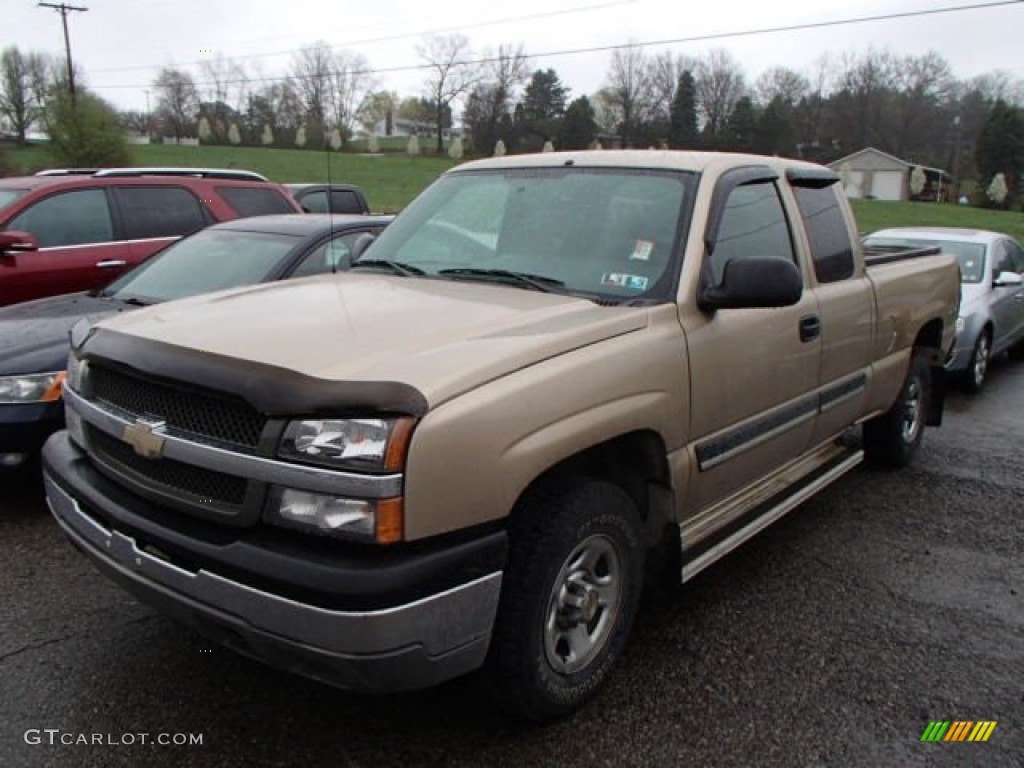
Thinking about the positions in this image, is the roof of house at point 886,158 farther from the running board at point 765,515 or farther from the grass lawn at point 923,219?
the running board at point 765,515

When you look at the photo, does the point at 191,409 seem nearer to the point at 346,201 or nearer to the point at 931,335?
the point at 931,335

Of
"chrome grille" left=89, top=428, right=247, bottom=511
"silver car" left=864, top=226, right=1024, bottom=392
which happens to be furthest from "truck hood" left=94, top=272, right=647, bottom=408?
"silver car" left=864, top=226, right=1024, bottom=392

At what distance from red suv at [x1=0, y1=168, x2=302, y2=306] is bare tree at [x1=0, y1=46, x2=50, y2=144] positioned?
224 feet

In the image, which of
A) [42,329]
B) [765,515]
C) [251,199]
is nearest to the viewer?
[765,515]

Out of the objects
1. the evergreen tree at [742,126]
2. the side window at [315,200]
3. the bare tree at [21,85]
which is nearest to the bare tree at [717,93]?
the evergreen tree at [742,126]

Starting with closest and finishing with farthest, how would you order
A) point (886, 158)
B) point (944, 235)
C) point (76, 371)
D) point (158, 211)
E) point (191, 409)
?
point (191, 409), point (76, 371), point (158, 211), point (944, 235), point (886, 158)

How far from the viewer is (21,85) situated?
223 feet

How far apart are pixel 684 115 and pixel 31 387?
33.0 meters

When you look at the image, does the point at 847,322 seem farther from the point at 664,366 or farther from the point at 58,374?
the point at 58,374

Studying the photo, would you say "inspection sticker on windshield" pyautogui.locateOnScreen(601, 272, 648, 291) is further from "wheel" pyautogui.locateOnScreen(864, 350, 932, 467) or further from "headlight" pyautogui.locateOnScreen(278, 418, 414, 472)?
"wheel" pyautogui.locateOnScreen(864, 350, 932, 467)

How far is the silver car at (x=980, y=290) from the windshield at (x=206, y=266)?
17.3 ft

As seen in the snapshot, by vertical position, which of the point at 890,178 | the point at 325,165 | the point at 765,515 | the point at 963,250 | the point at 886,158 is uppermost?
the point at 325,165

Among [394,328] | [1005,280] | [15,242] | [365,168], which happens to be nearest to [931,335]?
[1005,280]

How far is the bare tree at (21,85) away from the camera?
66.1 metres
